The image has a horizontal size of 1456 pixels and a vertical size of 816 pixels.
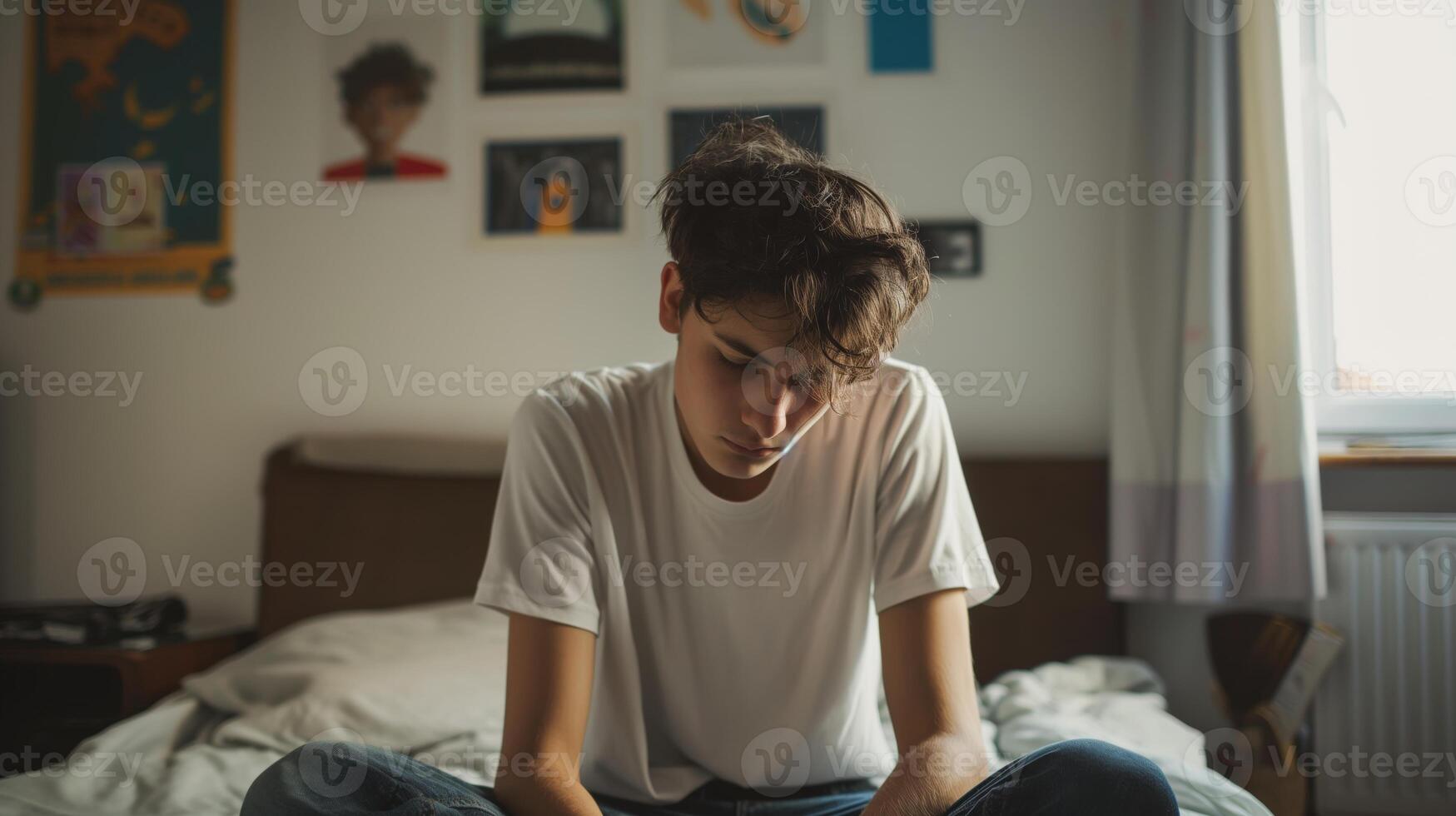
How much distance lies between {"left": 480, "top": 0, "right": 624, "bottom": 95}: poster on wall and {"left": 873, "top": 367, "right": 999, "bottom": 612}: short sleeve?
59.0 inches

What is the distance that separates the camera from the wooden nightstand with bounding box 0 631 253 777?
1.86 metres

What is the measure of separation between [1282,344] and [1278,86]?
1.70 feet

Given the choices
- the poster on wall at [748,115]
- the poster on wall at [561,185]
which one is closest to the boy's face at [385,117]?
the poster on wall at [561,185]

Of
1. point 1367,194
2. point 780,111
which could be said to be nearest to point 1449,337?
point 1367,194

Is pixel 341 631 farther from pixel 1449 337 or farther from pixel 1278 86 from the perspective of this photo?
pixel 1449 337

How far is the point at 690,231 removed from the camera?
0.99 meters

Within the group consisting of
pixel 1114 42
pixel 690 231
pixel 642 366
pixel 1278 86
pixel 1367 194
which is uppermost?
pixel 1114 42

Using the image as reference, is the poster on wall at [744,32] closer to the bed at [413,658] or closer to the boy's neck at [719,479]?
the bed at [413,658]

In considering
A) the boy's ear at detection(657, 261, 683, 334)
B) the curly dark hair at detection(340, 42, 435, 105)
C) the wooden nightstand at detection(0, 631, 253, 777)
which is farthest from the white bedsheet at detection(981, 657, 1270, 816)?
the curly dark hair at detection(340, 42, 435, 105)

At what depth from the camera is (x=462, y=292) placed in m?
2.37

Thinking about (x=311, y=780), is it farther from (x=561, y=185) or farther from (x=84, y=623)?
(x=561, y=185)

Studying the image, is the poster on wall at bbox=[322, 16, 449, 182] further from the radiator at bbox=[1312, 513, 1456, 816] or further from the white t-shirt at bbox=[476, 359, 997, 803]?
the radiator at bbox=[1312, 513, 1456, 816]

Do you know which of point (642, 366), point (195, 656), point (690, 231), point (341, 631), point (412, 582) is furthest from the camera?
point (412, 582)

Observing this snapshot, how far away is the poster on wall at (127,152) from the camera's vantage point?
243cm
